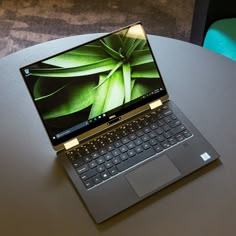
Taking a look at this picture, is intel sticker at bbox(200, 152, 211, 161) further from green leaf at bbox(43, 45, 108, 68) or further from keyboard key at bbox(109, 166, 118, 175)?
green leaf at bbox(43, 45, 108, 68)

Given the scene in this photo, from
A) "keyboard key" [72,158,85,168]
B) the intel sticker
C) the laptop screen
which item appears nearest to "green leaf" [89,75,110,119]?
the laptop screen

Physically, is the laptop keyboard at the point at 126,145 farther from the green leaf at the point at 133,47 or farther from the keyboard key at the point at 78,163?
the green leaf at the point at 133,47

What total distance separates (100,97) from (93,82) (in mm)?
38

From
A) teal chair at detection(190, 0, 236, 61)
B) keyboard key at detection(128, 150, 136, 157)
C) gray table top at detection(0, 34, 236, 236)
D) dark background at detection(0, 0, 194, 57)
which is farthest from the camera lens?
dark background at detection(0, 0, 194, 57)

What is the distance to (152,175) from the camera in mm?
968

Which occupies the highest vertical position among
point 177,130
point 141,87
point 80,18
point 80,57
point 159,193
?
point 80,18

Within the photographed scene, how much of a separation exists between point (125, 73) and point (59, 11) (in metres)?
1.26

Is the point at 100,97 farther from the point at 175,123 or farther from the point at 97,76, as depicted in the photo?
the point at 175,123

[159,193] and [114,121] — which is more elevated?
[114,121]

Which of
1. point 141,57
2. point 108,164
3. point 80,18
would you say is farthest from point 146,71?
point 80,18

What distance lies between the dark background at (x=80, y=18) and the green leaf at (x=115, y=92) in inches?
42.7

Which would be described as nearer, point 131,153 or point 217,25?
point 131,153

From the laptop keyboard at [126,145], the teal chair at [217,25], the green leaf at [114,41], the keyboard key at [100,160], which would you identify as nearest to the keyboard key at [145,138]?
the laptop keyboard at [126,145]

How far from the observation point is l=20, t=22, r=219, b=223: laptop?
97cm
